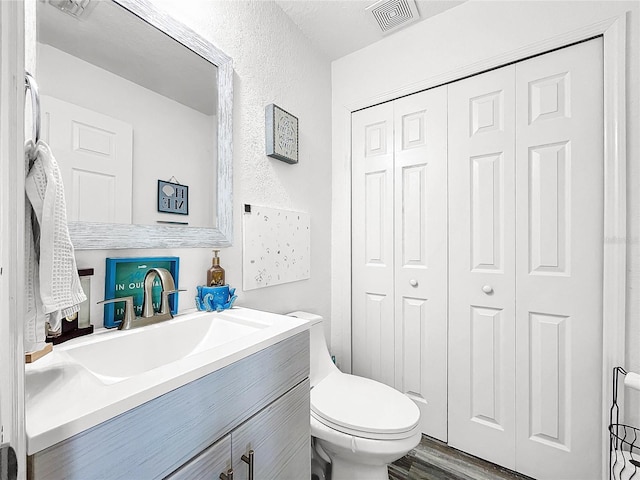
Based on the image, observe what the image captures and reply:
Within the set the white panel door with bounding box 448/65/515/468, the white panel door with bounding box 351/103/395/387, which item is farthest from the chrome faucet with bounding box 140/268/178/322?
the white panel door with bounding box 448/65/515/468

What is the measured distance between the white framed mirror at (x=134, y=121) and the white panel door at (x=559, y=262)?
1.36 metres

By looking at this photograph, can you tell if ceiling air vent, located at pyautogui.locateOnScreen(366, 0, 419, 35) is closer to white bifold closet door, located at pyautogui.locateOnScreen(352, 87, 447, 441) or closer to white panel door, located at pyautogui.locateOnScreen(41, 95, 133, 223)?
white bifold closet door, located at pyautogui.locateOnScreen(352, 87, 447, 441)

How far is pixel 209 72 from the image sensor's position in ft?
3.99

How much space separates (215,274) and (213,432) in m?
0.62

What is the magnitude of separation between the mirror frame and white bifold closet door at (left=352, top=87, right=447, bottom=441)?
92 cm

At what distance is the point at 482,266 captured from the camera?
1.56 metres

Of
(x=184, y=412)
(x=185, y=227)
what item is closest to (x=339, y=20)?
(x=185, y=227)

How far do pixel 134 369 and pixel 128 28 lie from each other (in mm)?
1035

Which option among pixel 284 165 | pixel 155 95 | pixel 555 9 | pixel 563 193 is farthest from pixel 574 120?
pixel 155 95

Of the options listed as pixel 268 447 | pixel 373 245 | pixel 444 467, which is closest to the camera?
pixel 268 447

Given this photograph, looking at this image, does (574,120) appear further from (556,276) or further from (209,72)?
(209,72)

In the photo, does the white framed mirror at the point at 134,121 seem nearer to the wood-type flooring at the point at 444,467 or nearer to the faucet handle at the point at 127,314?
the faucet handle at the point at 127,314

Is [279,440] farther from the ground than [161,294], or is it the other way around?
[161,294]

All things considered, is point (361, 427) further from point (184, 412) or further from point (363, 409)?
point (184, 412)
